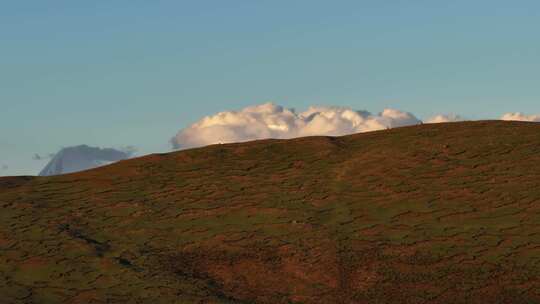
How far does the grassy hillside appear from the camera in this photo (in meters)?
37.6

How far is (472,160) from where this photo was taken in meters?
49.7

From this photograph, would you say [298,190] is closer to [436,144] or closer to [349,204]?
[349,204]

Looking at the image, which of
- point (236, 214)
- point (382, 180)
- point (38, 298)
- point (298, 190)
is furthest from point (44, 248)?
point (382, 180)

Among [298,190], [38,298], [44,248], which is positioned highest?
[298,190]

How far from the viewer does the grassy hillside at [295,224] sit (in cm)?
3762

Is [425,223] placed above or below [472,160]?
below

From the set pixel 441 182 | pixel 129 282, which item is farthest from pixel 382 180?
pixel 129 282

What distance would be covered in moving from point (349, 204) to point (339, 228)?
3.00 m

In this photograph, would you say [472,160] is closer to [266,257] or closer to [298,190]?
[298,190]

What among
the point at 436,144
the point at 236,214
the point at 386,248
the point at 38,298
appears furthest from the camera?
the point at 436,144

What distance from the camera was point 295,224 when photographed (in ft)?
143

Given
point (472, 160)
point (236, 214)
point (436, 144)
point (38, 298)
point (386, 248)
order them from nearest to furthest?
point (38, 298) < point (386, 248) < point (236, 214) < point (472, 160) < point (436, 144)

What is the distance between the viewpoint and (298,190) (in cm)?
4812

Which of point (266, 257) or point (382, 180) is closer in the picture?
point (266, 257)
